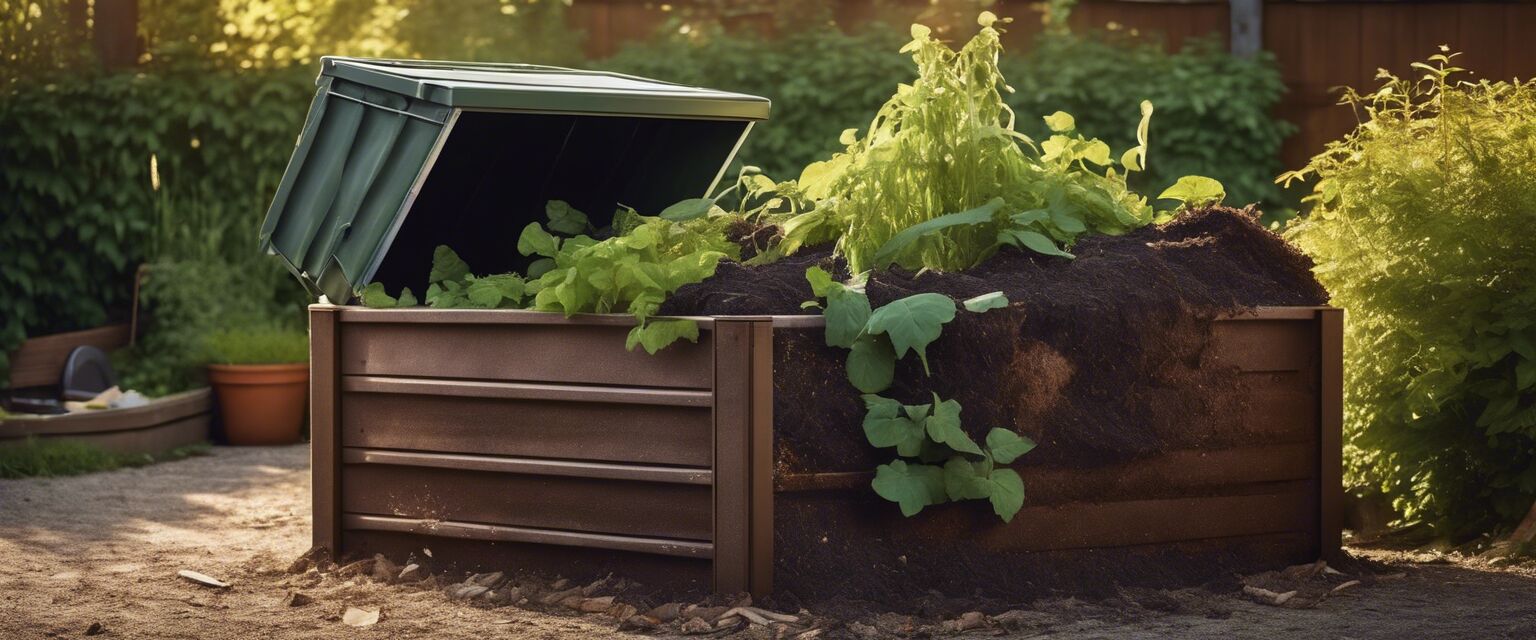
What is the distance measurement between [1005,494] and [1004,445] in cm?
12

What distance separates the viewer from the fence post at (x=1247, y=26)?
28.1 ft

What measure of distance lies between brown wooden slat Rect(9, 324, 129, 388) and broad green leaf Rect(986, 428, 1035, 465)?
5602 millimetres

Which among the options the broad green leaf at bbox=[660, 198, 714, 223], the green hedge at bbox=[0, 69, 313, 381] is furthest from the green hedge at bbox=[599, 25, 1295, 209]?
the broad green leaf at bbox=[660, 198, 714, 223]

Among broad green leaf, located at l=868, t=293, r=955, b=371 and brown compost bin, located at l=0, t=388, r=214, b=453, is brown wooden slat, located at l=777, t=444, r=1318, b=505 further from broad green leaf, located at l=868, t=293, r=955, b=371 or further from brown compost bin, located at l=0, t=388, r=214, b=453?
brown compost bin, located at l=0, t=388, r=214, b=453

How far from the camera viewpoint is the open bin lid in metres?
4.42

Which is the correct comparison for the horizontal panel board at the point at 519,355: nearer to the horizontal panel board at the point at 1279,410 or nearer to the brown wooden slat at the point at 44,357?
the horizontal panel board at the point at 1279,410

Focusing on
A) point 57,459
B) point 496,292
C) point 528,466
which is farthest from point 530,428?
point 57,459

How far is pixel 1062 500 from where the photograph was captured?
13.0 feet

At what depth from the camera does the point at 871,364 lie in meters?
3.74

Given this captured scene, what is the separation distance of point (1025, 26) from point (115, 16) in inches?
197

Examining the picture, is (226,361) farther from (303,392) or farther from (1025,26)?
(1025,26)

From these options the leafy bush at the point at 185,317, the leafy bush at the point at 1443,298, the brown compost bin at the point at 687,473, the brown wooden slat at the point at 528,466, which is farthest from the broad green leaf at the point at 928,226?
the leafy bush at the point at 185,317

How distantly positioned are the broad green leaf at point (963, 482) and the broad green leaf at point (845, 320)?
0.37m

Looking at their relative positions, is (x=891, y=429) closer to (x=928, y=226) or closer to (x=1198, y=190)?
(x=928, y=226)
